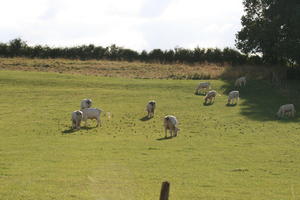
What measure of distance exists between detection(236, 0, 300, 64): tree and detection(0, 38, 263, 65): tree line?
11.7m

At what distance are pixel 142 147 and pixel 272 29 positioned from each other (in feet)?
125

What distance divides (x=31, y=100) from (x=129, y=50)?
124 ft

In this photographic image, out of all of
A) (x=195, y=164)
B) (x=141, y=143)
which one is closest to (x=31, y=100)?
(x=141, y=143)

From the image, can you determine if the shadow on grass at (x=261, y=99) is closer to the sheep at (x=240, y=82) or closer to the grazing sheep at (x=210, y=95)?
the sheep at (x=240, y=82)

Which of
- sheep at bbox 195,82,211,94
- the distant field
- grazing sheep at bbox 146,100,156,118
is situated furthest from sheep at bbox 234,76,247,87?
grazing sheep at bbox 146,100,156,118

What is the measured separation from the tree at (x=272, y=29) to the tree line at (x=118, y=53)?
1174cm

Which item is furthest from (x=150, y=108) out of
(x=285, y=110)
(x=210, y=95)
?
(x=285, y=110)

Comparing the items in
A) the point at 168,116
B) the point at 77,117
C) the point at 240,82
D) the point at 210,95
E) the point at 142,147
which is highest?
the point at 240,82

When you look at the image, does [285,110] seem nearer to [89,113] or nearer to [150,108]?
[150,108]

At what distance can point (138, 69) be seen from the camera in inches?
2618

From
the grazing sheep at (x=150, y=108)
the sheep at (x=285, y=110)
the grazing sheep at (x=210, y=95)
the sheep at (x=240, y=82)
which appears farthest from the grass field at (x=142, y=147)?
the sheep at (x=240, y=82)

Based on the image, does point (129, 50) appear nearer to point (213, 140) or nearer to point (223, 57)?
point (223, 57)

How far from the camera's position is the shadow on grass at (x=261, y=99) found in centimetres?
4128

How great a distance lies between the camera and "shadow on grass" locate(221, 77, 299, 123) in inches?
1625
